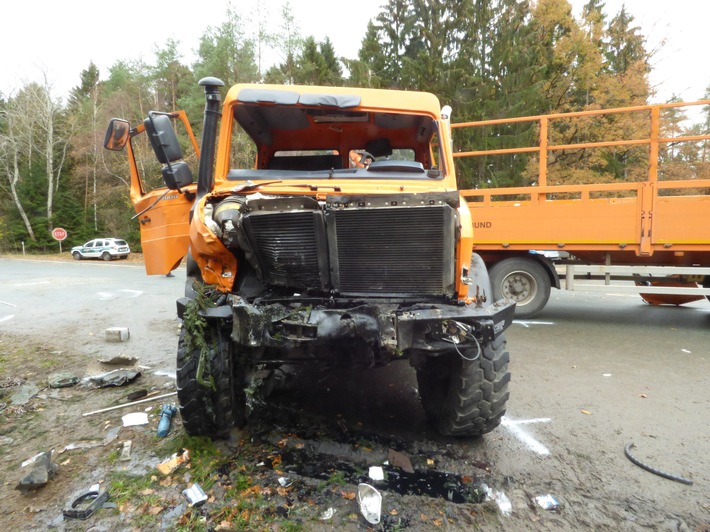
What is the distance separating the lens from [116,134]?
130 inches

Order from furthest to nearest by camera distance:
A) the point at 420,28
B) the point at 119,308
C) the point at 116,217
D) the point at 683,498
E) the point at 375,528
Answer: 1. the point at 116,217
2. the point at 420,28
3. the point at 119,308
4. the point at 683,498
5. the point at 375,528

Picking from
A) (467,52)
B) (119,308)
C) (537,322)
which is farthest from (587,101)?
(119,308)

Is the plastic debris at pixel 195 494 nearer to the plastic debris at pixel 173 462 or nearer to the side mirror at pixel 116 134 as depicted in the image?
the plastic debris at pixel 173 462

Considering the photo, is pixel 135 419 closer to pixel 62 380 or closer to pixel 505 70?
pixel 62 380

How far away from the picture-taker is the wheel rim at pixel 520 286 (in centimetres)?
652

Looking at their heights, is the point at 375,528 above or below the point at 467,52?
below

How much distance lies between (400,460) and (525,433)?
3.41ft

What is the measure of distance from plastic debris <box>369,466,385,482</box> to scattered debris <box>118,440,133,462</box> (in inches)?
61.7

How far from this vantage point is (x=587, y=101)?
17391 mm

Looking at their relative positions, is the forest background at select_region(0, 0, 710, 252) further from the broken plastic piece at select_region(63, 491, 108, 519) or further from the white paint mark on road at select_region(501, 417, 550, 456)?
the broken plastic piece at select_region(63, 491, 108, 519)

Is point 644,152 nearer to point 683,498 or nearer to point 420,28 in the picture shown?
point 420,28

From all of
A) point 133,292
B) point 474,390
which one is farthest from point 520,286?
point 133,292

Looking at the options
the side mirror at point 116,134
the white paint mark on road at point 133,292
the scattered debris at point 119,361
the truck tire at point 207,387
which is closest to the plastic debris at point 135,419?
the truck tire at point 207,387

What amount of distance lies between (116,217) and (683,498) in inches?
1392
